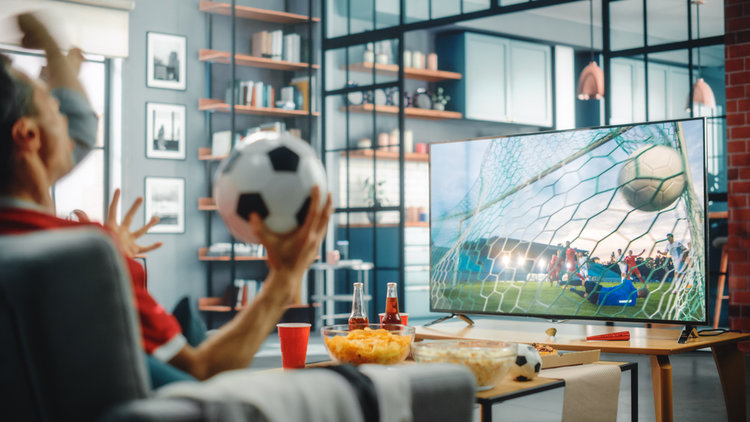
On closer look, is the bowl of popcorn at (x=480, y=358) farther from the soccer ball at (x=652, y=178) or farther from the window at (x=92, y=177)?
the window at (x=92, y=177)

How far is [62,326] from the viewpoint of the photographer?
82cm

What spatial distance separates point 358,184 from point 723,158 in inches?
112

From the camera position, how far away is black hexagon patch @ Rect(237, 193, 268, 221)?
105 cm

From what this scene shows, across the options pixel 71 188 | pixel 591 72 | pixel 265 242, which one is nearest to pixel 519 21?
pixel 591 72

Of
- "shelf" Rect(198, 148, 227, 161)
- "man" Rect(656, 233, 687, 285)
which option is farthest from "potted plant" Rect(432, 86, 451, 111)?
"man" Rect(656, 233, 687, 285)

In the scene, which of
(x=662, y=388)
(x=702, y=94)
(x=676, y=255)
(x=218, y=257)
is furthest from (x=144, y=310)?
(x=218, y=257)

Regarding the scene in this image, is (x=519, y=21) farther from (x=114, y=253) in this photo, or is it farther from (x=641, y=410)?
(x=114, y=253)

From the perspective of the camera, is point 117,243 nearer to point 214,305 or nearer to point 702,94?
point 702,94

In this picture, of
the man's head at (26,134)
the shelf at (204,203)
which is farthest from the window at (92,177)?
the man's head at (26,134)

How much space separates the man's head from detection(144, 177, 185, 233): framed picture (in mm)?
5715

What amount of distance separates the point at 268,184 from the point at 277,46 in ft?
20.7

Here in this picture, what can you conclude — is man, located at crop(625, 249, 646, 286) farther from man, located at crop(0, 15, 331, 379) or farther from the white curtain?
the white curtain

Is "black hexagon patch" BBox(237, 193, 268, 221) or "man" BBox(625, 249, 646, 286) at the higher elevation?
"black hexagon patch" BBox(237, 193, 268, 221)

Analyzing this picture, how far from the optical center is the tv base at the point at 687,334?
104 inches
